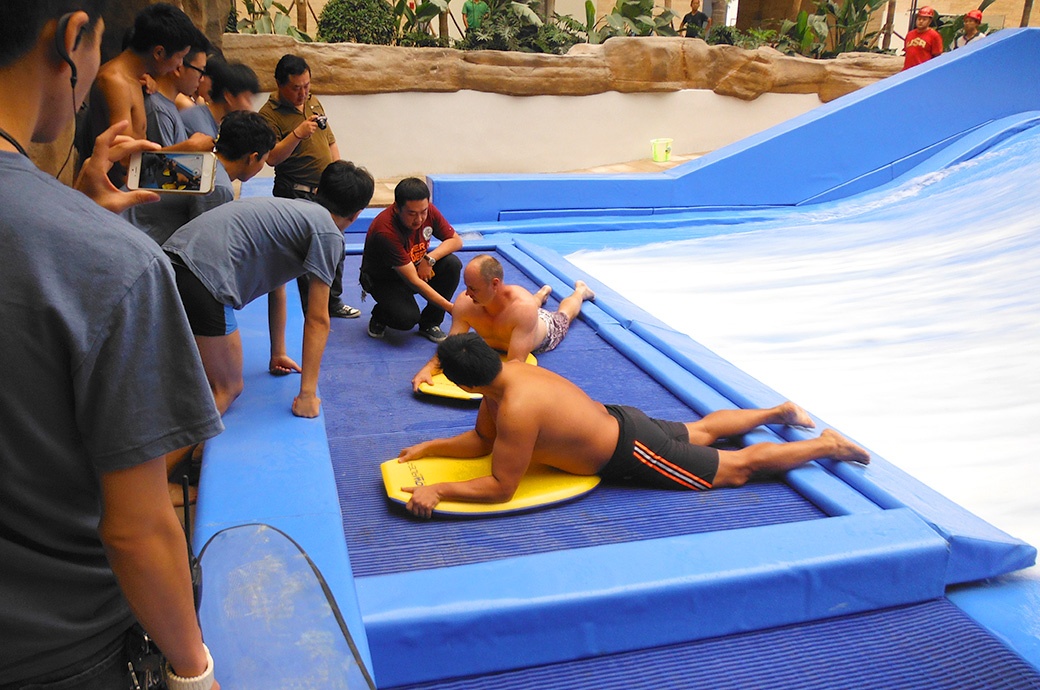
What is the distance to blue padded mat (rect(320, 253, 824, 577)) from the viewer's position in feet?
7.90

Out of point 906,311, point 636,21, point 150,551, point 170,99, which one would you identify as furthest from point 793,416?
point 636,21

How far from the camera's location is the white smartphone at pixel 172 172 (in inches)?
79.7

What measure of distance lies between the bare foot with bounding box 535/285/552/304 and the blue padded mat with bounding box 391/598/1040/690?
2.52m

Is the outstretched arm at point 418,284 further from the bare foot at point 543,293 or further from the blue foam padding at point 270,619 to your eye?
the blue foam padding at point 270,619

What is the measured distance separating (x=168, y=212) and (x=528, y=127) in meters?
6.50

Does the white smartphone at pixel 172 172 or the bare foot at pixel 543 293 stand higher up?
the white smartphone at pixel 172 172

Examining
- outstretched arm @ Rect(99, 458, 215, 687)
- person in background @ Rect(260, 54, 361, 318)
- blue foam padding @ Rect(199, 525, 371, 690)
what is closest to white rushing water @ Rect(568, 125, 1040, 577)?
person in background @ Rect(260, 54, 361, 318)

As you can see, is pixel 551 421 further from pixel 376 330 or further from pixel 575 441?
pixel 376 330

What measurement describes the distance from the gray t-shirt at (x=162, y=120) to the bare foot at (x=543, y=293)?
6.39ft

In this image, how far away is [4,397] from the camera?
78 cm

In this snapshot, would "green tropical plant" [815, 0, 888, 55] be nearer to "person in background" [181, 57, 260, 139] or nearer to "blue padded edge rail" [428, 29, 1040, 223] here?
"blue padded edge rail" [428, 29, 1040, 223]

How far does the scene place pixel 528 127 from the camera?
30.4 ft

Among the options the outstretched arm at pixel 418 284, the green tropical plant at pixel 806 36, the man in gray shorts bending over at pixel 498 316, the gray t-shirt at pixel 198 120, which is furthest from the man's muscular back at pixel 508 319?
the green tropical plant at pixel 806 36

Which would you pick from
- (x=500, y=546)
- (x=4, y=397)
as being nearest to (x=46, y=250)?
(x=4, y=397)
